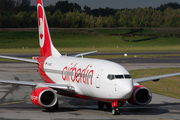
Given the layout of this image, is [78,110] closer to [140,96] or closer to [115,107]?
[115,107]

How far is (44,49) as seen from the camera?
1350 inches

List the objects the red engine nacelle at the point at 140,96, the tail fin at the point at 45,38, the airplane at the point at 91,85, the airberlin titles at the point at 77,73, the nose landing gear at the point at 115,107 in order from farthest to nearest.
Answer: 1. the tail fin at the point at 45,38
2. the red engine nacelle at the point at 140,96
3. the airberlin titles at the point at 77,73
4. the nose landing gear at the point at 115,107
5. the airplane at the point at 91,85

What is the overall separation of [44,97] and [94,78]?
4326 millimetres

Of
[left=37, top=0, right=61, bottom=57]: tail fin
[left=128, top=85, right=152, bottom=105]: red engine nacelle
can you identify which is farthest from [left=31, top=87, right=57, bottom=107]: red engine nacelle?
[left=37, top=0, right=61, bottom=57]: tail fin

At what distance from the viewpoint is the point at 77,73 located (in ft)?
81.9

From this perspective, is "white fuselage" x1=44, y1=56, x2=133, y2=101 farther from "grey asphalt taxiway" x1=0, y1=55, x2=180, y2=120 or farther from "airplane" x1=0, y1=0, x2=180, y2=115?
"grey asphalt taxiway" x1=0, y1=55, x2=180, y2=120

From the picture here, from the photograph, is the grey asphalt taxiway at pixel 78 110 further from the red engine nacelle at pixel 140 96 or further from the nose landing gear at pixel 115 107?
the red engine nacelle at pixel 140 96

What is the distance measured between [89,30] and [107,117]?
Result: 529 feet

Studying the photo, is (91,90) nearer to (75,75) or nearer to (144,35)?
(75,75)

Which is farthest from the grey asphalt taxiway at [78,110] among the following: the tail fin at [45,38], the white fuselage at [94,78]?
the tail fin at [45,38]

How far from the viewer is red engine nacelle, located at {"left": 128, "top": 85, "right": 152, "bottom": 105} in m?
23.5

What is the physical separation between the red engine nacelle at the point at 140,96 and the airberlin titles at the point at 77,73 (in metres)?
3.64

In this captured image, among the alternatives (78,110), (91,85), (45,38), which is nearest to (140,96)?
(91,85)

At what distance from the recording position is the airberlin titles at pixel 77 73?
76.2 feet
